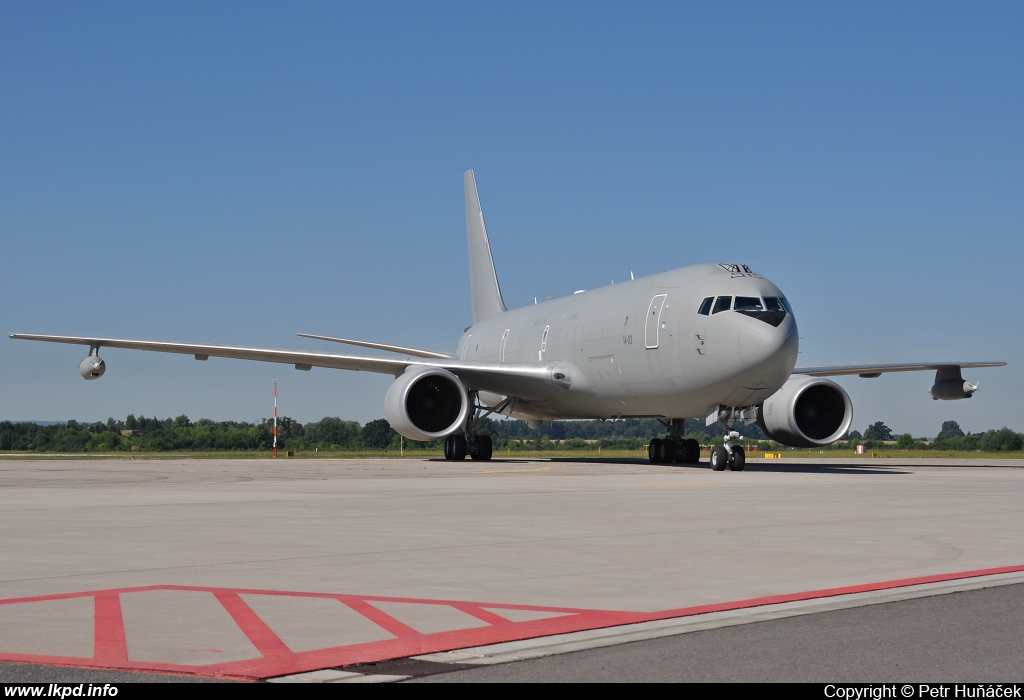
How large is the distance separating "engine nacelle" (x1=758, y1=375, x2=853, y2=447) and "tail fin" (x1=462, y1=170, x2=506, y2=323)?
1796 cm

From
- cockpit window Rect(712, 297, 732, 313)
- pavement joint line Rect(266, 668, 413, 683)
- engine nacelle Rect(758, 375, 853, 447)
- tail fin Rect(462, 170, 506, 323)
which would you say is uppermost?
tail fin Rect(462, 170, 506, 323)

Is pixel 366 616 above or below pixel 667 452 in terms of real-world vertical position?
below

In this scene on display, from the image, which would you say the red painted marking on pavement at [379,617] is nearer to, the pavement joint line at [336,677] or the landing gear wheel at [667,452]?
the pavement joint line at [336,677]

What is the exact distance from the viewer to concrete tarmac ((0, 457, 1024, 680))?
6082mm

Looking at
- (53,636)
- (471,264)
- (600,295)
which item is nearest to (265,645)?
(53,636)

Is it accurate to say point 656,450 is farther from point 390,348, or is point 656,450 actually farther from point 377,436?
point 377,436

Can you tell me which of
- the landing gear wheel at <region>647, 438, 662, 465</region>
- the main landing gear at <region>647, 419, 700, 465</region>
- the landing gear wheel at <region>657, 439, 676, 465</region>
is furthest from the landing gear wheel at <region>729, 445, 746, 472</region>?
the landing gear wheel at <region>647, 438, 662, 465</region>

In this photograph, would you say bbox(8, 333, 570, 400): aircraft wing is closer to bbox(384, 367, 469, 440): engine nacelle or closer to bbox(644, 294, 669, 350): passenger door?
bbox(384, 367, 469, 440): engine nacelle

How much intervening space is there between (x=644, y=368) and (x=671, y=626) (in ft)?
76.4

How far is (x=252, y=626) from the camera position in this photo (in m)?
6.32

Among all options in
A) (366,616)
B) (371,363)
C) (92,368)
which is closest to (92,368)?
(92,368)

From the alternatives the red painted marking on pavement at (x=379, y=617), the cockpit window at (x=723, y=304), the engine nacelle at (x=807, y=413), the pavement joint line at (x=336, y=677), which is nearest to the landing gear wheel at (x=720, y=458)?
the cockpit window at (x=723, y=304)

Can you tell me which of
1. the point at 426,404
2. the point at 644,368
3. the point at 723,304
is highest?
the point at 723,304

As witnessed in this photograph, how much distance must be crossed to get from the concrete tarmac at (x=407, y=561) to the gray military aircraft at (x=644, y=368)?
832cm
